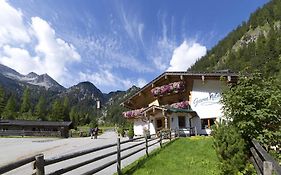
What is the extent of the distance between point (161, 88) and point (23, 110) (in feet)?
294

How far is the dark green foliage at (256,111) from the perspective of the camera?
30.1 feet

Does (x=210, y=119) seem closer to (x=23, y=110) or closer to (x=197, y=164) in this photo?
(x=197, y=164)

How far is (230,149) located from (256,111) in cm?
168

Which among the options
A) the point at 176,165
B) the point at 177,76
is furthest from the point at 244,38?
the point at 176,165

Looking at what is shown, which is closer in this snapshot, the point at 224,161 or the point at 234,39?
the point at 224,161

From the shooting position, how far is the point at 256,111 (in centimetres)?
950

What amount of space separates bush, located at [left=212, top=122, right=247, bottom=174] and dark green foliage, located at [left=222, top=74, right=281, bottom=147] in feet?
1.05

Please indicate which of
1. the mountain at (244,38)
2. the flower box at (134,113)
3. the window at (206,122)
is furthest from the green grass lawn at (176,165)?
the mountain at (244,38)

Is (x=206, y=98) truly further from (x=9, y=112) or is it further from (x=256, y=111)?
(x=9, y=112)

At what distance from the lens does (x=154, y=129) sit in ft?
115

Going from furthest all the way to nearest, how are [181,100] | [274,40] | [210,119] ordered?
[274,40] → [181,100] → [210,119]

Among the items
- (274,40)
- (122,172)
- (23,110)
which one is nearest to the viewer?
(122,172)

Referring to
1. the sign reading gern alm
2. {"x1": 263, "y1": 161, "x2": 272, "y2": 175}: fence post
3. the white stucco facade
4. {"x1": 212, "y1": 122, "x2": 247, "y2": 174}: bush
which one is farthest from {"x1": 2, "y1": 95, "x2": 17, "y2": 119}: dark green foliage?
{"x1": 263, "y1": 161, "x2": 272, "y2": 175}: fence post

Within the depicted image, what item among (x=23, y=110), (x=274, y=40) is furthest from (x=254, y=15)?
(x=23, y=110)
